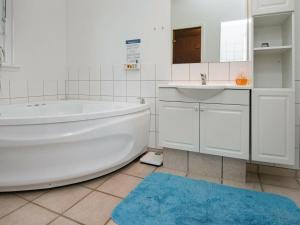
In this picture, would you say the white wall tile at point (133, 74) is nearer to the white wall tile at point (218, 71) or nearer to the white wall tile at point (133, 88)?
the white wall tile at point (133, 88)

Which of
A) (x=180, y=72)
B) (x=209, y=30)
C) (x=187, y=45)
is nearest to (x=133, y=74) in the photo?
(x=180, y=72)

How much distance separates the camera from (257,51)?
5.89ft

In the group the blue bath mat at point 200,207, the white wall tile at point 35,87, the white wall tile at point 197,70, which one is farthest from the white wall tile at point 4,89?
the white wall tile at point 197,70

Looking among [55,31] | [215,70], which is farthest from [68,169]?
[55,31]

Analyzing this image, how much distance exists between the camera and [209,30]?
2.14 metres

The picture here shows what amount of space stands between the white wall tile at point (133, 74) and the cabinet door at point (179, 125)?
0.64 metres

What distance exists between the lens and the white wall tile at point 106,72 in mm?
2670

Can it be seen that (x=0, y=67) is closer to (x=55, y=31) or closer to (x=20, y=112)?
(x=20, y=112)

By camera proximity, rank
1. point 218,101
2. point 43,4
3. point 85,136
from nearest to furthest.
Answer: point 85,136, point 218,101, point 43,4

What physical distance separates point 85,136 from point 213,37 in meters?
1.58

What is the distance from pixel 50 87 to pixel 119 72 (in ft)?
3.21

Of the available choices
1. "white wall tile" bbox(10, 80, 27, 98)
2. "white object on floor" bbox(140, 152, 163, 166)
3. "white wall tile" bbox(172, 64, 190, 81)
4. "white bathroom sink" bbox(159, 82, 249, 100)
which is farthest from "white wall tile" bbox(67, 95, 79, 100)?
"white bathroom sink" bbox(159, 82, 249, 100)

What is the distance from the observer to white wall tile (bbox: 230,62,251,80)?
1.99m

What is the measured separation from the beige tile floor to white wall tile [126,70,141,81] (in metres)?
1.10
